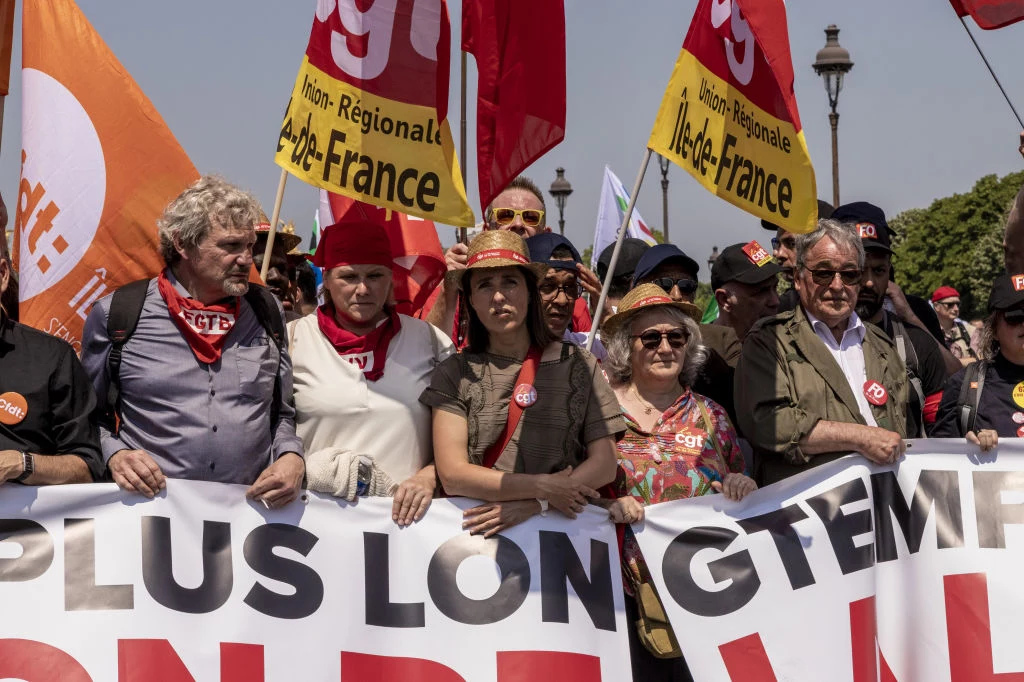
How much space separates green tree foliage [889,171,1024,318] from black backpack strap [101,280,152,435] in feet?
189

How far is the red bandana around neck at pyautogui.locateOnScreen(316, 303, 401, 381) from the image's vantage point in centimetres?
560

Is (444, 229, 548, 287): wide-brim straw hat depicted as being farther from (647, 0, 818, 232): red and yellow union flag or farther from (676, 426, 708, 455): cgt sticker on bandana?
(647, 0, 818, 232): red and yellow union flag

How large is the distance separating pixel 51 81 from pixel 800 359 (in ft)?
12.0

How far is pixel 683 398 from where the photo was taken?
19.1 ft

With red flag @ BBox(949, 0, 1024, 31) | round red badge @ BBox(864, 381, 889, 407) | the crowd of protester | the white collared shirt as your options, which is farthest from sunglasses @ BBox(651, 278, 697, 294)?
red flag @ BBox(949, 0, 1024, 31)

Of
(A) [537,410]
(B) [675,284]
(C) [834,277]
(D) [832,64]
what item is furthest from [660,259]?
(D) [832,64]

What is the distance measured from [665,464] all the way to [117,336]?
7.24 feet

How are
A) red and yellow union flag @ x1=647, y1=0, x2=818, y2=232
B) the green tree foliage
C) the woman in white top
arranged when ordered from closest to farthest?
the woman in white top
red and yellow union flag @ x1=647, y1=0, x2=818, y2=232
the green tree foliage

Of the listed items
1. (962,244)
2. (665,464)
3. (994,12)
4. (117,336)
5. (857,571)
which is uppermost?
(962,244)

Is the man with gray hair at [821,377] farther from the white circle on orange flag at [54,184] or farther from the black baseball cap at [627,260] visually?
the white circle on orange flag at [54,184]

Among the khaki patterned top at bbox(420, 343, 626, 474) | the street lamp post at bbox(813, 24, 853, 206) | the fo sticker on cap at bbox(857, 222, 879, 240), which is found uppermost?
the street lamp post at bbox(813, 24, 853, 206)

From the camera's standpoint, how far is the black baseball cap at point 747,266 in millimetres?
7461

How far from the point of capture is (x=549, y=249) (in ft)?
21.7

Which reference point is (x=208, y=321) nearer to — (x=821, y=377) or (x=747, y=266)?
(x=821, y=377)
